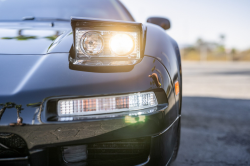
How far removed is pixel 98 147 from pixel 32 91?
0.39m

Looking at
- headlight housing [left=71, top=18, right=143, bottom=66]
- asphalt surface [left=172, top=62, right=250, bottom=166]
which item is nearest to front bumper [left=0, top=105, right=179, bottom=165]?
headlight housing [left=71, top=18, right=143, bottom=66]

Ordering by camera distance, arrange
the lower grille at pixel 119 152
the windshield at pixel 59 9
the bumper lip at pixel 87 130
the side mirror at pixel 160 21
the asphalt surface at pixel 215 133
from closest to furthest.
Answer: the bumper lip at pixel 87 130 → the lower grille at pixel 119 152 → the asphalt surface at pixel 215 133 → the windshield at pixel 59 9 → the side mirror at pixel 160 21

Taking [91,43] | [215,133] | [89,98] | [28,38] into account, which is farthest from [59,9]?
[215,133]

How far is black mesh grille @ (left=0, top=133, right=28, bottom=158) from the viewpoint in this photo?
93 centimetres

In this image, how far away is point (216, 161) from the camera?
178 cm

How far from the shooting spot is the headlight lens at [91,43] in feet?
3.59

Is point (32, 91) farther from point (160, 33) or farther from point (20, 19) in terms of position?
point (20, 19)

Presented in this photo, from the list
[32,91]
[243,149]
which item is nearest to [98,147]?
[32,91]

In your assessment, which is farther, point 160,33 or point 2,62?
point 160,33

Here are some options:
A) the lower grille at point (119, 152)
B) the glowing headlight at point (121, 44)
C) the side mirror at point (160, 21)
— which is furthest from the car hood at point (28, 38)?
the side mirror at point (160, 21)

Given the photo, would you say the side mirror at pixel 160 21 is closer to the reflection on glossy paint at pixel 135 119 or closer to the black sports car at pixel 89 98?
the black sports car at pixel 89 98

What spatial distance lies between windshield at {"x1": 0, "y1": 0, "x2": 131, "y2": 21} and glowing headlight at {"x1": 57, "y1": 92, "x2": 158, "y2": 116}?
1.17 meters

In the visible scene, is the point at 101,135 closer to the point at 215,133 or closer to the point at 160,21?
the point at 160,21

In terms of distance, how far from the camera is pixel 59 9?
2072mm
